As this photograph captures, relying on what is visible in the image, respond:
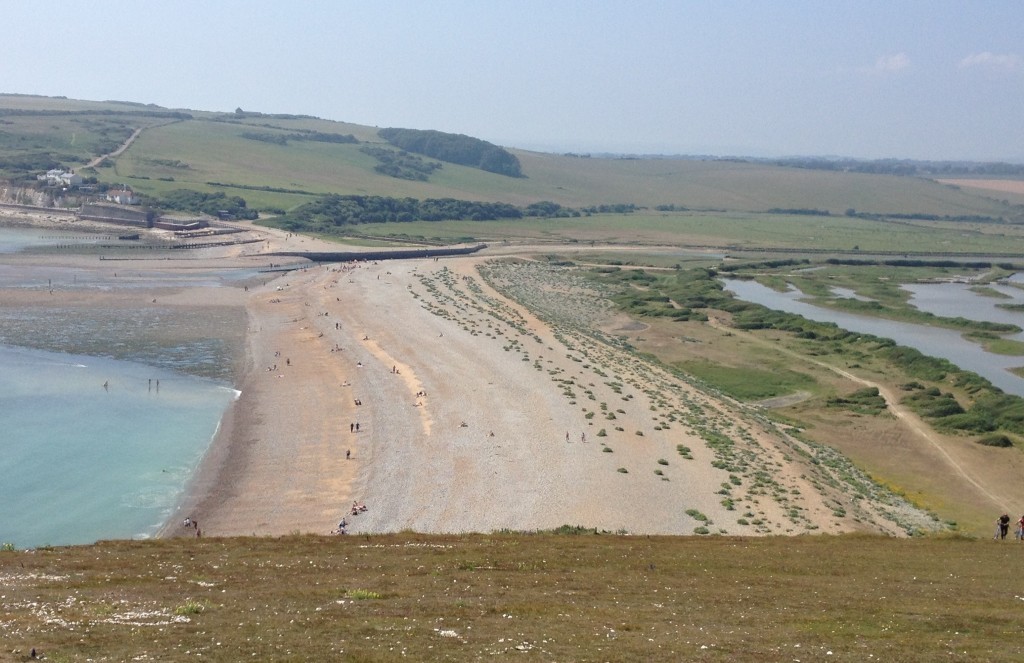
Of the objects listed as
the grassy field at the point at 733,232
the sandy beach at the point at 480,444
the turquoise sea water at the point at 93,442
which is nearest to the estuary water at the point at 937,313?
the sandy beach at the point at 480,444

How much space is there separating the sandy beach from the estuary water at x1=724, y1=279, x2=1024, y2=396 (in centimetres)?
2235

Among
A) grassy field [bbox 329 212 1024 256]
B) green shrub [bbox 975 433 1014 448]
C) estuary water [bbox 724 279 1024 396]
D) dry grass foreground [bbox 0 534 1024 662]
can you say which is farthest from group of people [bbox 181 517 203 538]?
grassy field [bbox 329 212 1024 256]

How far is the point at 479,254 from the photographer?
110 meters

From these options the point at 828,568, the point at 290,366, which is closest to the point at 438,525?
the point at 828,568

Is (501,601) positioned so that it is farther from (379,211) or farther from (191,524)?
(379,211)

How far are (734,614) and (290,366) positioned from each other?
35981 mm

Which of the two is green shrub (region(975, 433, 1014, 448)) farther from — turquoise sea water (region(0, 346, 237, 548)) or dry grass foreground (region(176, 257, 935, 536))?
turquoise sea water (region(0, 346, 237, 548))

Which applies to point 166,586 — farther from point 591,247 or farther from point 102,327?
point 591,247

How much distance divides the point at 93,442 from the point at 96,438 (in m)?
0.52

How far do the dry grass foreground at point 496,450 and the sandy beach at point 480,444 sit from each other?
0.32ft

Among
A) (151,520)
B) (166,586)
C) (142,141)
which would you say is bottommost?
(151,520)

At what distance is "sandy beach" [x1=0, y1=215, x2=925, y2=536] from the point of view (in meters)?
29.4

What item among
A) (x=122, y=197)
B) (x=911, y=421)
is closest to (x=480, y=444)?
(x=911, y=421)

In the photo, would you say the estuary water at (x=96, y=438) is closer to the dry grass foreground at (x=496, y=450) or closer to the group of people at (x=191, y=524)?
the group of people at (x=191, y=524)
